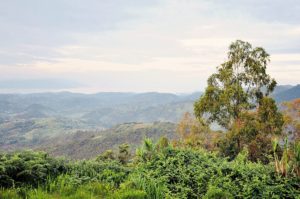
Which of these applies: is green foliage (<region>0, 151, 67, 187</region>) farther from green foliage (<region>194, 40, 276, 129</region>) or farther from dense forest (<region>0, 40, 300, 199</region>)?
green foliage (<region>194, 40, 276, 129</region>)

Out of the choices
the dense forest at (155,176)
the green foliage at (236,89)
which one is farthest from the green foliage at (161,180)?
the green foliage at (236,89)

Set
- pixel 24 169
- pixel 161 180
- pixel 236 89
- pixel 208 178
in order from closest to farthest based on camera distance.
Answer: pixel 24 169, pixel 161 180, pixel 208 178, pixel 236 89

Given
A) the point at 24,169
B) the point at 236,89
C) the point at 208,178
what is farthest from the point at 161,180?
the point at 236,89

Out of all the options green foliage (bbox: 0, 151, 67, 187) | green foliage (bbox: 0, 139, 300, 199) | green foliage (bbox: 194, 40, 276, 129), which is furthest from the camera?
green foliage (bbox: 194, 40, 276, 129)

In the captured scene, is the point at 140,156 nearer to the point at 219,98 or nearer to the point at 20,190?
the point at 20,190

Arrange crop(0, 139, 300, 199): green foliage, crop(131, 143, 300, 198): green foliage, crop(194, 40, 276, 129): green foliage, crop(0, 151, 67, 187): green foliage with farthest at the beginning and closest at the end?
crop(194, 40, 276, 129): green foliage, crop(131, 143, 300, 198): green foliage, crop(0, 151, 67, 187): green foliage, crop(0, 139, 300, 199): green foliage

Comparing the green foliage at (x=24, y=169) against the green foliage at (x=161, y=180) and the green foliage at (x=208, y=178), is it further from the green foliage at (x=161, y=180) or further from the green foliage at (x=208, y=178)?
the green foliage at (x=208, y=178)

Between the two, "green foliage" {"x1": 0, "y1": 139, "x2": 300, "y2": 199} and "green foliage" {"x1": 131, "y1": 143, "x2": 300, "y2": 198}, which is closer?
"green foliage" {"x1": 0, "y1": 139, "x2": 300, "y2": 199}

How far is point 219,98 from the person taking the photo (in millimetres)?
25844

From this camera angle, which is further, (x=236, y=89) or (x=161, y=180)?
(x=236, y=89)

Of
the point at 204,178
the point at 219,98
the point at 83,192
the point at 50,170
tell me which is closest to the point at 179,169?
the point at 204,178

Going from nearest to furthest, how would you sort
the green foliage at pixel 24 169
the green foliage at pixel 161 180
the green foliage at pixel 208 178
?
the green foliage at pixel 161 180
the green foliage at pixel 24 169
the green foliage at pixel 208 178

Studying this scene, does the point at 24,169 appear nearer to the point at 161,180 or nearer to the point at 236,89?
the point at 161,180

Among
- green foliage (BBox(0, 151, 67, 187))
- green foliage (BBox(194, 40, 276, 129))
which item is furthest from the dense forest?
green foliage (BBox(194, 40, 276, 129))
